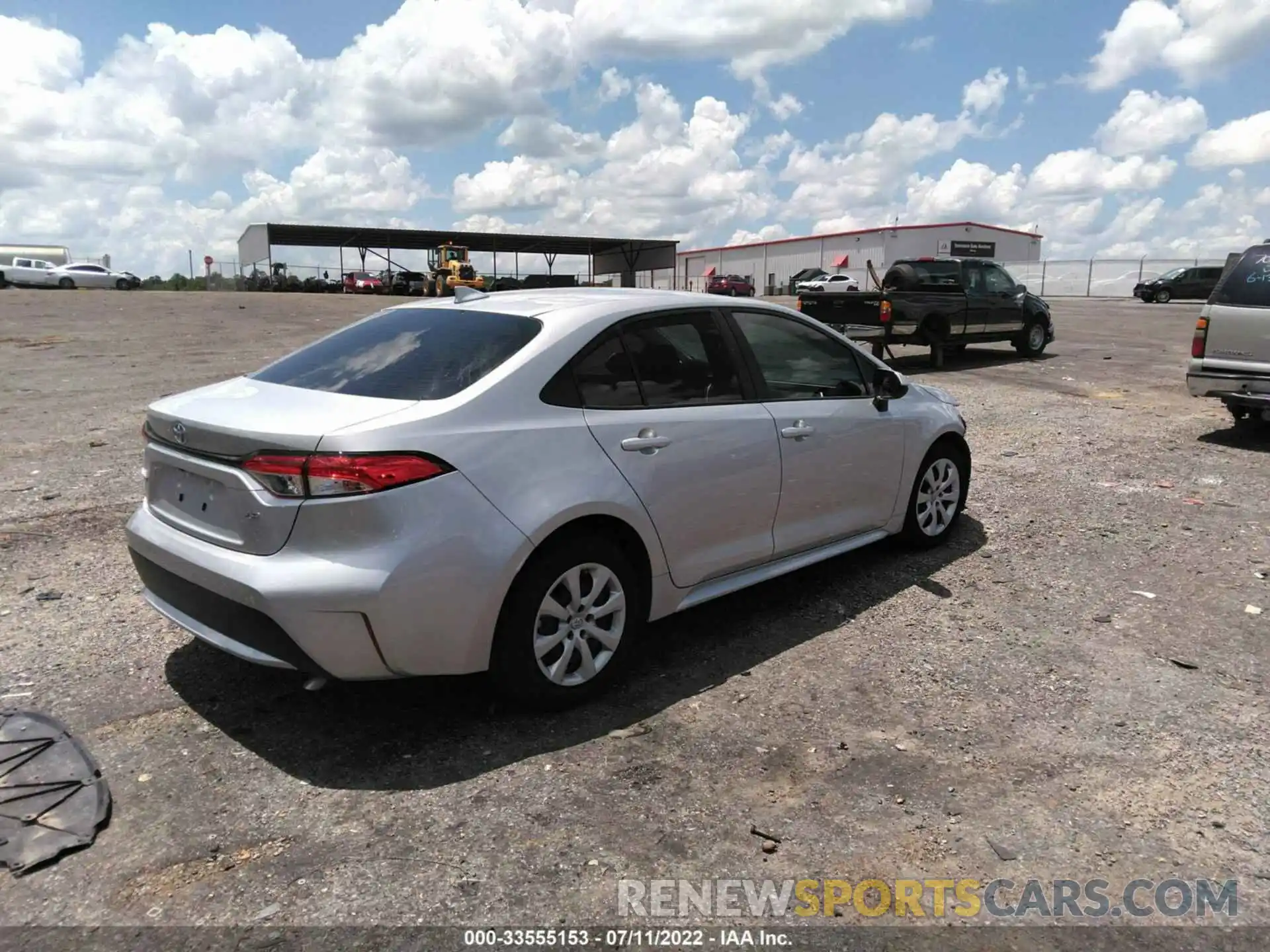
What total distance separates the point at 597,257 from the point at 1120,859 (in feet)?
239

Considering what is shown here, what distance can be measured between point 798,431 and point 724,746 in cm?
170

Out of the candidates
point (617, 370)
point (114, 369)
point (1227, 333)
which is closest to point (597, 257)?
point (114, 369)

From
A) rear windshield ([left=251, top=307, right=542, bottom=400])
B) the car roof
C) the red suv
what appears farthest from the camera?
the red suv

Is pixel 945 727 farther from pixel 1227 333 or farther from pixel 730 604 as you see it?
pixel 1227 333

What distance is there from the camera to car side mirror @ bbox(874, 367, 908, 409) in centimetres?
505

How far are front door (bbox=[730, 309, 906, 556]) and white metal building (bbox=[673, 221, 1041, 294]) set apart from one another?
55385 millimetres

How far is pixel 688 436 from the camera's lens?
154 inches

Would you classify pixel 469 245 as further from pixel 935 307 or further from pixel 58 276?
pixel 935 307

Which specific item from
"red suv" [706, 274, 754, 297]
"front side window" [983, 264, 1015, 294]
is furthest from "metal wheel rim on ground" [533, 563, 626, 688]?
"red suv" [706, 274, 754, 297]

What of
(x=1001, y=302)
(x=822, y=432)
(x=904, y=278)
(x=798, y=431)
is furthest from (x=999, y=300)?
(x=798, y=431)

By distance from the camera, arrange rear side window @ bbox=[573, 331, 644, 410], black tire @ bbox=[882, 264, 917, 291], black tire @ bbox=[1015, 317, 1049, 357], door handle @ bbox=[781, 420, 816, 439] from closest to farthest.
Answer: rear side window @ bbox=[573, 331, 644, 410] < door handle @ bbox=[781, 420, 816, 439] < black tire @ bbox=[882, 264, 917, 291] < black tire @ bbox=[1015, 317, 1049, 357]

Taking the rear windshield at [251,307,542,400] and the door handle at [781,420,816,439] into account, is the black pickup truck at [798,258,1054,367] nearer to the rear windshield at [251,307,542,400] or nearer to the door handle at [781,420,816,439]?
the door handle at [781,420,816,439]

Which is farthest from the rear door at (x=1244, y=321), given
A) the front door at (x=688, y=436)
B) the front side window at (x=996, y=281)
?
the front side window at (x=996, y=281)

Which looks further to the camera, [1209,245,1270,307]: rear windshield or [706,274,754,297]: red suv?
[706,274,754,297]: red suv
